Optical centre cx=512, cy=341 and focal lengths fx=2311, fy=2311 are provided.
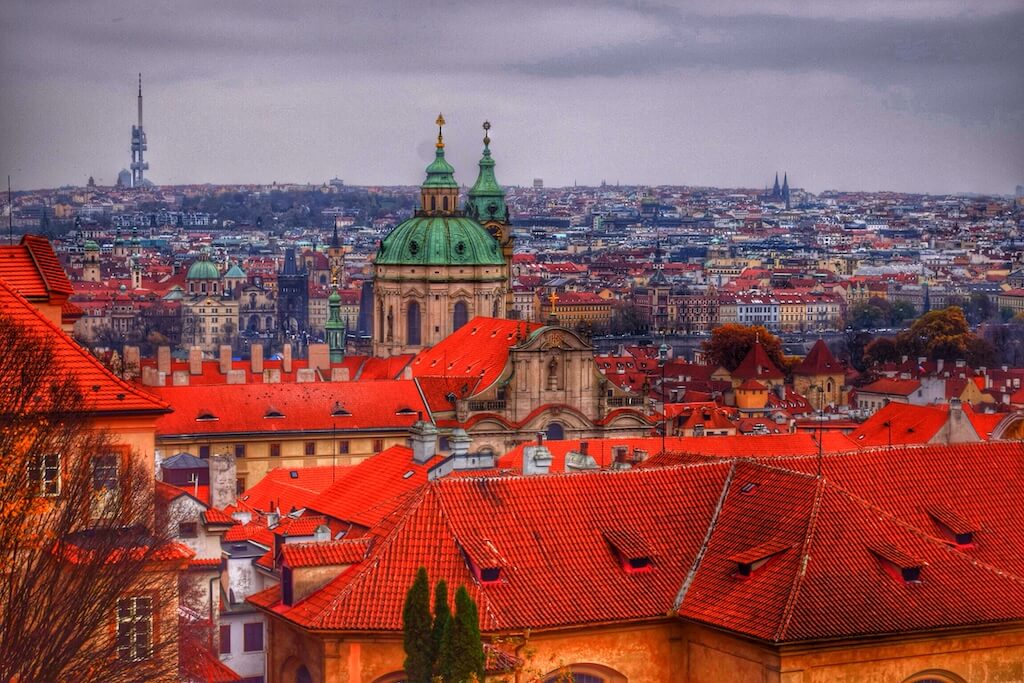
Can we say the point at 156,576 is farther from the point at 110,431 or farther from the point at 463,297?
the point at 463,297

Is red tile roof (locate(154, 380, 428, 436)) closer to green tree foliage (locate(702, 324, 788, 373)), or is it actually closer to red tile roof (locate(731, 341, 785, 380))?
red tile roof (locate(731, 341, 785, 380))

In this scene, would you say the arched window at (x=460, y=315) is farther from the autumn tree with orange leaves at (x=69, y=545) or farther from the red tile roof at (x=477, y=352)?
the autumn tree with orange leaves at (x=69, y=545)

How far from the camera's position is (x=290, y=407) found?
267 feet

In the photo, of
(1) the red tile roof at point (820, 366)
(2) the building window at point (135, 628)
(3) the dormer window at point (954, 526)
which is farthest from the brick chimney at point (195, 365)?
(2) the building window at point (135, 628)

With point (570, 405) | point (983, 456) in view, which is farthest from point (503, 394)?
point (983, 456)

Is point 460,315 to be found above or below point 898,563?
below

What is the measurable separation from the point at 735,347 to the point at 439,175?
2434 cm

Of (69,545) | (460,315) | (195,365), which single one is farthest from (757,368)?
(69,545)

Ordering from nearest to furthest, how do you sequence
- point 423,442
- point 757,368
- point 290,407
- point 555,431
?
1. point 423,442
2. point 290,407
3. point 555,431
4. point 757,368

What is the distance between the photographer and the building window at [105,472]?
92.7ft

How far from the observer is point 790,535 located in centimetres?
3070

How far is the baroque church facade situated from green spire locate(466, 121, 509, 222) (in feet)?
61.0

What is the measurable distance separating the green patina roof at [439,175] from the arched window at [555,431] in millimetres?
39708

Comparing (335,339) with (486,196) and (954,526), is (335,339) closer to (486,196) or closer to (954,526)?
(486,196)
